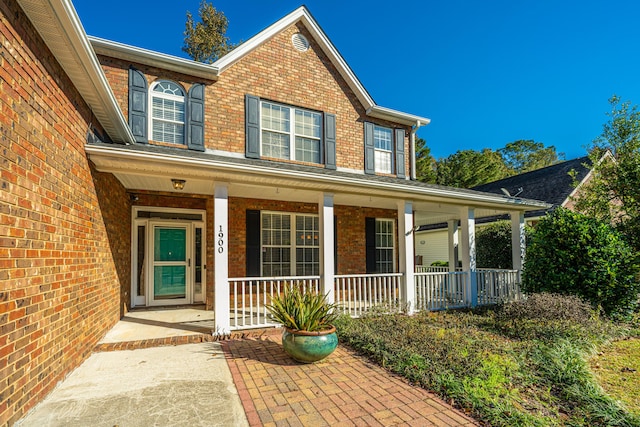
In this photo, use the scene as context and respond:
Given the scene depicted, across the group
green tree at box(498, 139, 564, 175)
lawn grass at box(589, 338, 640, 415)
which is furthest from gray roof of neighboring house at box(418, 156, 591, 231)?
green tree at box(498, 139, 564, 175)

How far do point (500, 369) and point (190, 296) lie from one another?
669 cm

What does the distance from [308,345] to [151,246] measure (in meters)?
5.16

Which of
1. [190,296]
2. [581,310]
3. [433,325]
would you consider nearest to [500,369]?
[433,325]

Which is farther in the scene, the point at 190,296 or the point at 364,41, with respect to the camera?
the point at 364,41

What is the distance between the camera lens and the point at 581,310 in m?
5.87

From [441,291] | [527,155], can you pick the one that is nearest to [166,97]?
[441,291]

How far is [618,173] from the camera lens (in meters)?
8.40

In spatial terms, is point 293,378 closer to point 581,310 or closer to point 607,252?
point 581,310

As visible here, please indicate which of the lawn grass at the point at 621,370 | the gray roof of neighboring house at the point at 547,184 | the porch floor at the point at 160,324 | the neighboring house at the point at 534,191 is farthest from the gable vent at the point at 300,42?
the gray roof of neighboring house at the point at 547,184

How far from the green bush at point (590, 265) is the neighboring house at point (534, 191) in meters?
4.97

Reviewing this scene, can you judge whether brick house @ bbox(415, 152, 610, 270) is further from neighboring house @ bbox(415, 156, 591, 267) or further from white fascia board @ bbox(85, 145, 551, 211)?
white fascia board @ bbox(85, 145, 551, 211)

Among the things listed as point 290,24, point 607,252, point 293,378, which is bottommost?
point 293,378

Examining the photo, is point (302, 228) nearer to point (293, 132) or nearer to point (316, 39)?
point (293, 132)

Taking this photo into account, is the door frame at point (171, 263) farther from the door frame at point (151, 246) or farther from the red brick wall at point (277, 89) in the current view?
the red brick wall at point (277, 89)
